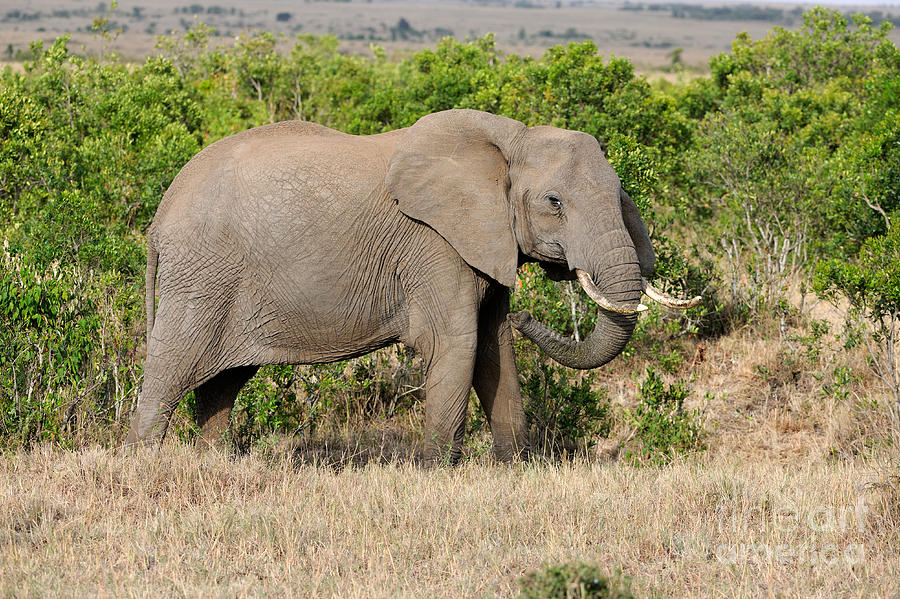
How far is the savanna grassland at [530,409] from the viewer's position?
553 centimetres

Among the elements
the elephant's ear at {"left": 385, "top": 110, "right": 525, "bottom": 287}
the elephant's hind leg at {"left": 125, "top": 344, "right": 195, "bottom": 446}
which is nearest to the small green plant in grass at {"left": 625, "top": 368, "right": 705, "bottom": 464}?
the elephant's ear at {"left": 385, "top": 110, "right": 525, "bottom": 287}

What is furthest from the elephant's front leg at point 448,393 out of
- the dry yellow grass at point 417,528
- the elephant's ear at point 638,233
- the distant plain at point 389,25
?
the distant plain at point 389,25

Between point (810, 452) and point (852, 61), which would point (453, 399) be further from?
point (852, 61)

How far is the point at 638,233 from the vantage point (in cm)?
714

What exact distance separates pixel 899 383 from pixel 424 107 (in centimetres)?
849

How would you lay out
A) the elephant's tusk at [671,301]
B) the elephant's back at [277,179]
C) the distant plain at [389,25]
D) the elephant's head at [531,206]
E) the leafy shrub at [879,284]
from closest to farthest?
1. the elephant's tusk at [671,301]
2. the elephant's head at [531,206]
3. the elephant's back at [277,179]
4. the leafy shrub at [879,284]
5. the distant plain at [389,25]

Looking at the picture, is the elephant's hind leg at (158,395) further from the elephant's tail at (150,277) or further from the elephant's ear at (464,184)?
the elephant's ear at (464,184)

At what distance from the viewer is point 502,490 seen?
659 centimetres

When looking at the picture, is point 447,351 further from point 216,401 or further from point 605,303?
point 216,401

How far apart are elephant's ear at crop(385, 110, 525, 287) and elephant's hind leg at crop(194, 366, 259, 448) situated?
1851mm

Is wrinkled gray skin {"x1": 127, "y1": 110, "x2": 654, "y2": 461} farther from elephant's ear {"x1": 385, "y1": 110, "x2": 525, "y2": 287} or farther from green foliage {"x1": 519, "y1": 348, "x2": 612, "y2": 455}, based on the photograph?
green foliage {"x1": 519, "y1": 348, "x2": 612, "y2": 455}

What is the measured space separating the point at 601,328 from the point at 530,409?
2.00m

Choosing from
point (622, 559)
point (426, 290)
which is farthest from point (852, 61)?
point (622, 559)

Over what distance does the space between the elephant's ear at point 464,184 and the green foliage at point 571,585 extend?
2.36 m
